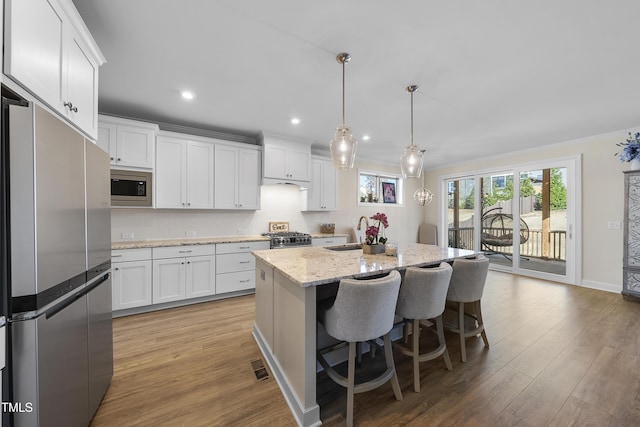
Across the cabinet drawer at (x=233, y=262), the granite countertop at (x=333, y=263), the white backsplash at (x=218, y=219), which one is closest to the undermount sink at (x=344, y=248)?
the granite countertop at (x=333, y=263)

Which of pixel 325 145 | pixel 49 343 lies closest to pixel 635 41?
pixel 325 145

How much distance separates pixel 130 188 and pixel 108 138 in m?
0.64

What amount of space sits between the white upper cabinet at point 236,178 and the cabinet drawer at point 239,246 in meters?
0.63

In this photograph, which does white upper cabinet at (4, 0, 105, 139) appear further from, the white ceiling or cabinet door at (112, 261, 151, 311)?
cabinet door at (112, 261, 151, 311)

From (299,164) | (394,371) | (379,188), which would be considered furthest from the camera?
(379,188)

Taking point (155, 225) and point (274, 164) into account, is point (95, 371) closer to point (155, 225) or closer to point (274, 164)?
point (155, 225)

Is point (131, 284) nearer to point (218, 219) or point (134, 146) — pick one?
point (218, 219)

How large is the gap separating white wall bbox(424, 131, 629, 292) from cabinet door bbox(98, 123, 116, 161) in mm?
7134

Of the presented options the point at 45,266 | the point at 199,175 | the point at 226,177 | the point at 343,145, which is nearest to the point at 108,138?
the point at 199,175

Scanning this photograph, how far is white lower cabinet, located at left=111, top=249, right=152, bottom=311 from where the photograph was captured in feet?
9.62

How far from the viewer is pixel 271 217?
4574mm

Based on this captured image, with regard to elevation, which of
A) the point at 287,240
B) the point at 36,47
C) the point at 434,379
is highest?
the point at 36,47

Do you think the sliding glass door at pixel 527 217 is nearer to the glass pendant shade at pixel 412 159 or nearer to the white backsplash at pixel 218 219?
the white backsplash at pixel 218 219

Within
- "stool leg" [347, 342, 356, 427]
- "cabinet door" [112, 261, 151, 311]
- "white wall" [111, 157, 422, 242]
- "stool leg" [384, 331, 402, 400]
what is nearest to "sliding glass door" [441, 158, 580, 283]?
"white wall" [111, 157, 422, 242]
